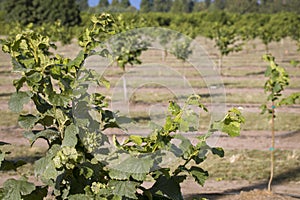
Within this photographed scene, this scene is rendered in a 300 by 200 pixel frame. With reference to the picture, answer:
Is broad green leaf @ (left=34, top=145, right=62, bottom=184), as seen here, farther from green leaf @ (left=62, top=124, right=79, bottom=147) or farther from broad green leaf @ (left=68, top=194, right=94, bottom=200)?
broad green leaf @ (left=68, top=194, right=94, bottom=200)

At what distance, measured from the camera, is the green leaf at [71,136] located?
2639 mm

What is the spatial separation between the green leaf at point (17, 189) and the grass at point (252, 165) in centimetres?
561

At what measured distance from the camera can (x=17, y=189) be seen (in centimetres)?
264

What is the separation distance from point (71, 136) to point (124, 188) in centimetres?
38

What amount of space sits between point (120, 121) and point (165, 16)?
6364 centimetres

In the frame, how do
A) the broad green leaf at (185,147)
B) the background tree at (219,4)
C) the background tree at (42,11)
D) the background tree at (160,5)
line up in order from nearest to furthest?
1. the broad green leaf at (185,147)
2. the background tree at (42,11)
3. the background tree at (160,5)
4. the background tree at (219,4)

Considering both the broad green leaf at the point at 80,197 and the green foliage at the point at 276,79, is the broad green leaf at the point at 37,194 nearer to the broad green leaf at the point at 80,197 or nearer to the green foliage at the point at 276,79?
the broad green leaf at the point at 80,197

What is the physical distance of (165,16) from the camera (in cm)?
6588

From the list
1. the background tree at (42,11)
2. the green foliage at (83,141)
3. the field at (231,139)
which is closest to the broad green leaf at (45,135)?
the green foliage at (83,141)

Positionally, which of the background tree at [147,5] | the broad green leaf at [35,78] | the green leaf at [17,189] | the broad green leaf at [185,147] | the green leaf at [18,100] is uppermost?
the background tree at [147,5]

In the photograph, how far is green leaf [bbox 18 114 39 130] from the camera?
2.74 meters

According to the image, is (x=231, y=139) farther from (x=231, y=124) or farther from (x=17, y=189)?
(x=17, y=189)

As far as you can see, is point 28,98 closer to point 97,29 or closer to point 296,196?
point 97,29

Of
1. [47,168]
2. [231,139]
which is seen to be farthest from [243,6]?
[47,168]
